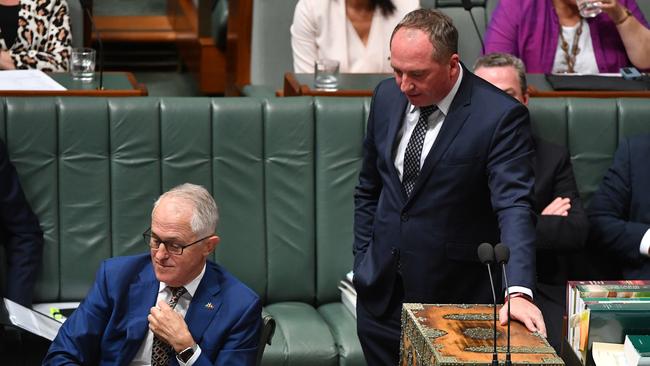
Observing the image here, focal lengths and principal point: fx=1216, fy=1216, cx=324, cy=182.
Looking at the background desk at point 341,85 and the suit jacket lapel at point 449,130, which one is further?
the background desk at point 341,85

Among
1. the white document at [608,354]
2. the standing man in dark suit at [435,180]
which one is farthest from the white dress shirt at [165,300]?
the white document at [608,354]

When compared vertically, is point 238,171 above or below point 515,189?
below

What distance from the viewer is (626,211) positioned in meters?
4.07

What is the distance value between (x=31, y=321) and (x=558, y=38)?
2.46 m

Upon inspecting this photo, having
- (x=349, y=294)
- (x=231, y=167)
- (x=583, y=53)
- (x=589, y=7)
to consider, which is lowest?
Answer: (x=349, y=294)

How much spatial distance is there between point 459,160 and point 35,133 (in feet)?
5.31

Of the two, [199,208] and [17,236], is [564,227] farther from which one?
[17,236]

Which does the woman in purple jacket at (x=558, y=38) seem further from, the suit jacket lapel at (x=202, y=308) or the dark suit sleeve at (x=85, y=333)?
the dark suit sleeve at (x=85, y=333)

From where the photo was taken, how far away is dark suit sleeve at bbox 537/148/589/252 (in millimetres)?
3824

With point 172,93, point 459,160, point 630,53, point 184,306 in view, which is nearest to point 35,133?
point 184,306

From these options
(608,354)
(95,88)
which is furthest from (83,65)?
(608,354)

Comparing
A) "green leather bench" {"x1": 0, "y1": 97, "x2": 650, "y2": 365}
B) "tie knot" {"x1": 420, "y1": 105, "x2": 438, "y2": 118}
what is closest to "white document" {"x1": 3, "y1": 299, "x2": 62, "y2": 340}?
"green leather bench" {"x1": 0, "y1": 97, "x2": 650, "y2": 365}

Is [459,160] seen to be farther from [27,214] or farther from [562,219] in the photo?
[27,214]

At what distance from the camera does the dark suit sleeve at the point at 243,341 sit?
289 centimetres
